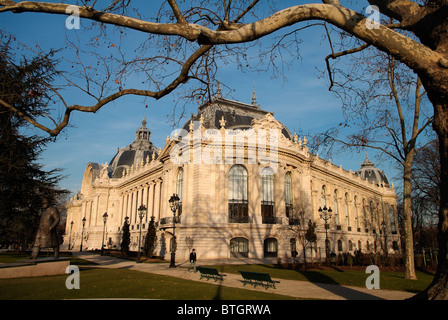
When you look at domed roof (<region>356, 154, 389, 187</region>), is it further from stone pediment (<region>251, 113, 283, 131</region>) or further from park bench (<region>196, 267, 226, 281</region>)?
park bench (<region>196, 267, 226, 281</region>)

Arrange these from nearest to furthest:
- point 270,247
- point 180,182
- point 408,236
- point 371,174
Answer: point 408,236 < point 270,247 < point 180,182 < point 371,174

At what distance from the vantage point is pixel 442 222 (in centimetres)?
608

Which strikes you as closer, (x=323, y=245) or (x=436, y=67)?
(x=436, y=67)

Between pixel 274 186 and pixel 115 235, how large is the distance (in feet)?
118

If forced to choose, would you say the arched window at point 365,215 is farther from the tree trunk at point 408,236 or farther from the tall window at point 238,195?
the tree trunk at point 408,236

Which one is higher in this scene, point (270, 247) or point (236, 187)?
point (236, 187)

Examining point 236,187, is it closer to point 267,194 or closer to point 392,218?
point 267,194

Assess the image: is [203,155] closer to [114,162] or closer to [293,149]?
[293,149]

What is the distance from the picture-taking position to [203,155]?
34750 mm

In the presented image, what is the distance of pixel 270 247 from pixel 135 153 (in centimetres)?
4367

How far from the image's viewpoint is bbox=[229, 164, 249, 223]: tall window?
34406 millimetres

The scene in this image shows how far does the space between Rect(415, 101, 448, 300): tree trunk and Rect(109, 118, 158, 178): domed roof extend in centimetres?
6196

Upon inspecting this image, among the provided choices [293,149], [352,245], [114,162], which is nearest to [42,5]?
[293,149]

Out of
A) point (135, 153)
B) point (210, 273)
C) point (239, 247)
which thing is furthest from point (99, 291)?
point (135, 153)
